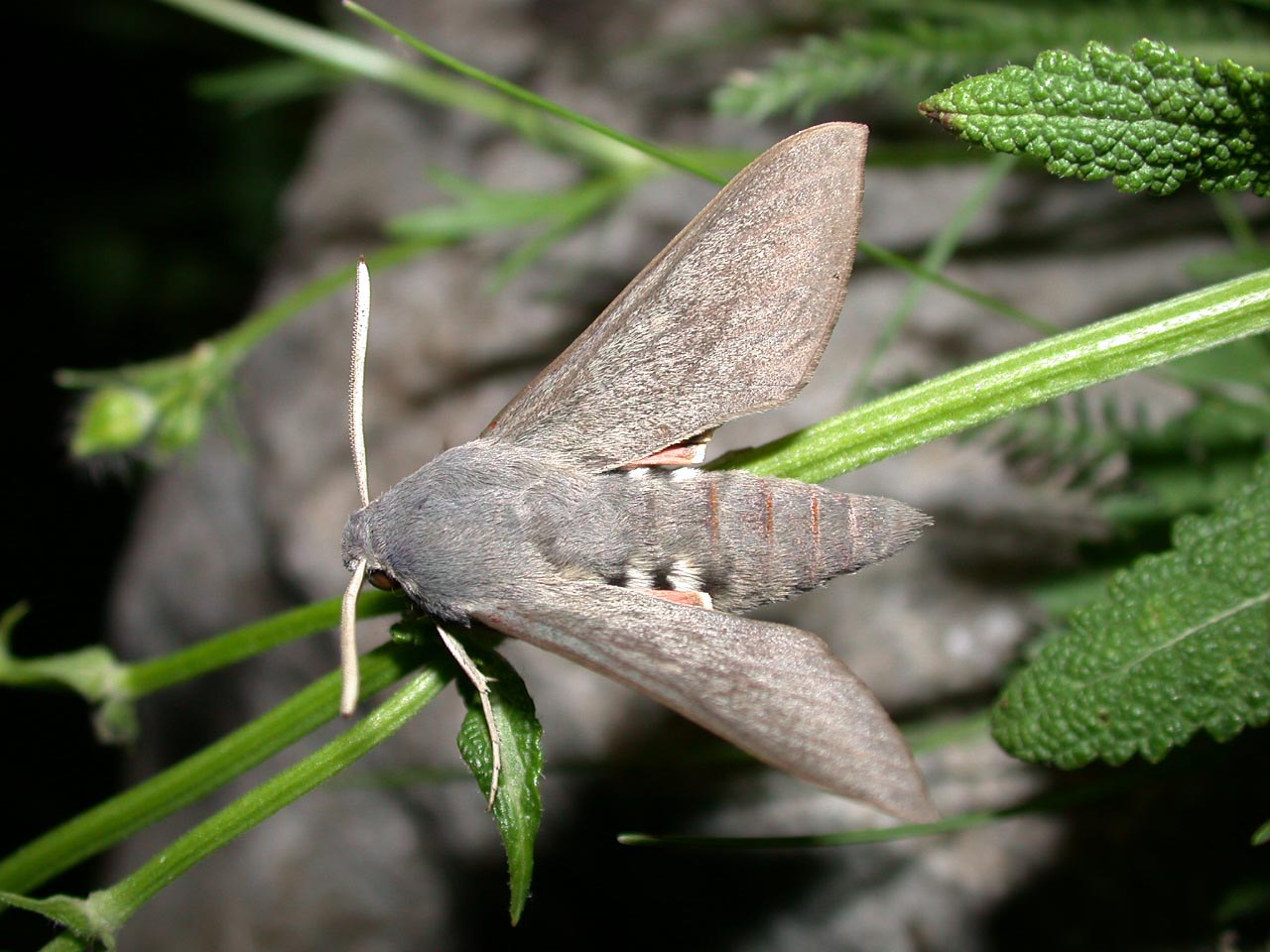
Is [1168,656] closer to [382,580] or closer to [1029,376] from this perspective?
[1029,376]

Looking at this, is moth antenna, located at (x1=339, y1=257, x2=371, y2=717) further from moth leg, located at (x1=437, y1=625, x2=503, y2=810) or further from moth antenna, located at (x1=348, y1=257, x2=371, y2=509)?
moth leg, located at (x1=437, y1=625, x2=503, y2=810)

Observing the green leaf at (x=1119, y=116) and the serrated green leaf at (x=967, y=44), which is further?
the serrated green leaf at (x=967, y=44)

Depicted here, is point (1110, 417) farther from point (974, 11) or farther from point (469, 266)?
point (469, 266)

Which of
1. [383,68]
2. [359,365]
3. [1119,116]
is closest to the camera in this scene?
[1119,116]

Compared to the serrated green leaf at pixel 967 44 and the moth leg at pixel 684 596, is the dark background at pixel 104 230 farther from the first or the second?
the moth leg at pixel 684 596

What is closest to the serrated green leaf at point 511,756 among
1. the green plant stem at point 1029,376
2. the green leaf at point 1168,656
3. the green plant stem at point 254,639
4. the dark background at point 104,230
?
the green plant stem at point 254,639

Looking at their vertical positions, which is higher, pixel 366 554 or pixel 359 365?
pixel 359 365

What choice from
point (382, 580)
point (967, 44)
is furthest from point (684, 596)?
point (967, 44)
